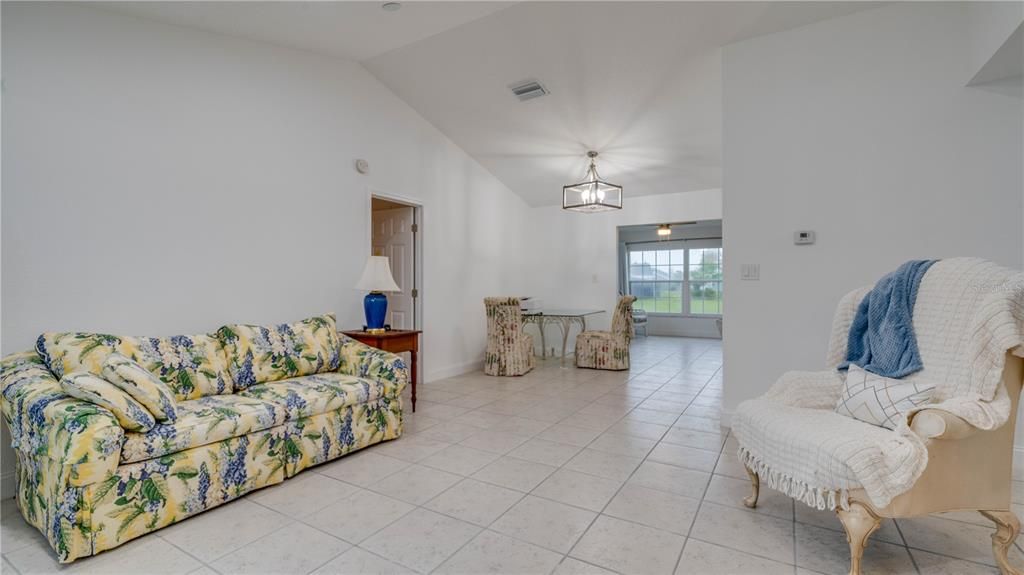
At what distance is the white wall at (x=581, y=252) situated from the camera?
6785 millimetres

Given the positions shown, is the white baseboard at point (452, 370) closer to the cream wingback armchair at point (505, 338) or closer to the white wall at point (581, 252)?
the cream wingback armchair at point (505, 338)

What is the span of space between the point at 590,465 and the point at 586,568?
0.97 m

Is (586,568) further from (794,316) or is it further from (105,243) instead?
(105,243)

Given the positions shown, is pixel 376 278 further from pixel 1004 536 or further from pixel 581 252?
pixel 581 252

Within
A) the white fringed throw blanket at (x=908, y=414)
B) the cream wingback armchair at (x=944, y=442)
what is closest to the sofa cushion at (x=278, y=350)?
the white fringed throw blanket at (x=908, y=414)

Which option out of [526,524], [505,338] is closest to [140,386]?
[526,524]

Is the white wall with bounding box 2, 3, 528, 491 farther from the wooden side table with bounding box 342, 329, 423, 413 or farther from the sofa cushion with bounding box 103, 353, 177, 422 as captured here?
the sofa cushion with bounding box 103, 353, 177, 422

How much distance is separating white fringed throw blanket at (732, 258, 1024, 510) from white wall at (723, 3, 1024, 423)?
102 centimetres

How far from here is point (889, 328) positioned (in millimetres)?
2029

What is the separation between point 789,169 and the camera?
313 cm

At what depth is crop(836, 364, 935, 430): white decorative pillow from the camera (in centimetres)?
176

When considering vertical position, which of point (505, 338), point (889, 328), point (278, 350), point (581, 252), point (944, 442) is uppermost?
point (581, 252)

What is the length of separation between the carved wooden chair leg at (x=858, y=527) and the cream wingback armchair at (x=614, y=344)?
13.1ft

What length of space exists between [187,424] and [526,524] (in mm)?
1580
